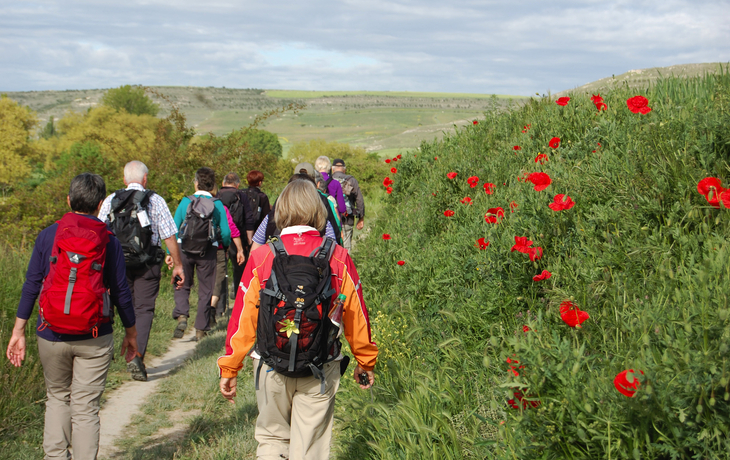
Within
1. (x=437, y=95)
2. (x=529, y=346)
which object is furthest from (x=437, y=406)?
(x=437, y=95)

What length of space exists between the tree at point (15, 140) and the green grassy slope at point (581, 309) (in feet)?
217

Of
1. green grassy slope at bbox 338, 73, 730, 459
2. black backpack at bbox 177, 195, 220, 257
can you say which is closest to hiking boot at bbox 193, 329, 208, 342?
black backpack at bbox 177, 195, 220, 257

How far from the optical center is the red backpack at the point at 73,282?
131 inches

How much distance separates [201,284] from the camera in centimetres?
748

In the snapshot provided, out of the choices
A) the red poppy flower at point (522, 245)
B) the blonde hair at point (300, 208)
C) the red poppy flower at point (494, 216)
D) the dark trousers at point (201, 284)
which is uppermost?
the blonde hair at point (300, 208)

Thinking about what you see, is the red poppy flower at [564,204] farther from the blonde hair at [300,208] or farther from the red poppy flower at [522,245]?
the blonde hair at [300,208]

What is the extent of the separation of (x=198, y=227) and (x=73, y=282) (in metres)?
3.82

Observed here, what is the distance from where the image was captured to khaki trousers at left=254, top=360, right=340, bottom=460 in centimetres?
283

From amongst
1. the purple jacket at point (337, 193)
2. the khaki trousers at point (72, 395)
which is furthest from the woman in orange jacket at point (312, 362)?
the purple jacket at point (337, 193)

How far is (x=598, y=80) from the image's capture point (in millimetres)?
9664

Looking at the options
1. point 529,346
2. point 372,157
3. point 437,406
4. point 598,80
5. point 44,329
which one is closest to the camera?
point 529,346

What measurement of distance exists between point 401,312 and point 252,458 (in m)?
1.84

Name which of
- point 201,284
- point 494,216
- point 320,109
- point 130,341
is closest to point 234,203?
point 201,284

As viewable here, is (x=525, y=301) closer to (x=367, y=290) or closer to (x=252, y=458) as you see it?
(x=252, y=458)
